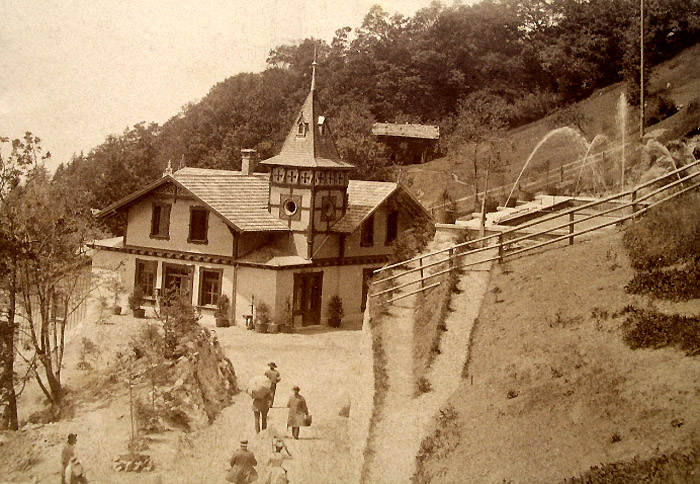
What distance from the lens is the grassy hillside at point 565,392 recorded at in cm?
924

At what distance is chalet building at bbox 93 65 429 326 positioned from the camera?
19.5 metres

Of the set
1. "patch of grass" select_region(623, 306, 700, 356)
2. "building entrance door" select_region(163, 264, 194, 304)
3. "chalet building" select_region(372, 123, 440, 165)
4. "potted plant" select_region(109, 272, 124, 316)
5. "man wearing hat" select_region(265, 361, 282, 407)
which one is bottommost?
"man wearing hat" select_region(265, 361, 282, 407)

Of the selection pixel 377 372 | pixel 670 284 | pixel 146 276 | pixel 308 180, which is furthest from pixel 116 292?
pixel 670 284

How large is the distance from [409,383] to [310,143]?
37.7ft

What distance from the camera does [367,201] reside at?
2422 cm

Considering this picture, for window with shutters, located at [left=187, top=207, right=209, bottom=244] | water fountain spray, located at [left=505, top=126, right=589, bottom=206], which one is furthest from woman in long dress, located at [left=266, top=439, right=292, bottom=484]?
water fountain spray, located at [left=505, top=126, right=589, bottom=206]

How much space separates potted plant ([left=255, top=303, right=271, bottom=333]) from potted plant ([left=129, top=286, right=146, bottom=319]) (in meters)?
3.07

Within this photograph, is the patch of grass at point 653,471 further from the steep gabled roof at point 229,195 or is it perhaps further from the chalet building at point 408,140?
the chalet building at point 408,140

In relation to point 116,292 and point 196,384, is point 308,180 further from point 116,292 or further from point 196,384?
point 196,384

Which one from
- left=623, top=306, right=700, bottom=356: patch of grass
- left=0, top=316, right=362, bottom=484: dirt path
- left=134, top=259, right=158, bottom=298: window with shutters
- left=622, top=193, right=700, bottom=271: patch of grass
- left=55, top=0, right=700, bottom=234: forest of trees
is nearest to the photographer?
left=623, top=306, right=700, bottom=356: patch of grass

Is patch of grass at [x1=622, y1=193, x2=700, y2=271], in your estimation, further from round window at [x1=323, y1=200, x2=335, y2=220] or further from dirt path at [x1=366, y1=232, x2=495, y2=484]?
round window at [x1=323, y1=200, x2=335, y2=220]

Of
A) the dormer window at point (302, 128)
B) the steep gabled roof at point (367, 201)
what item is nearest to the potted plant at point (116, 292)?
the steep gabled roof at point (367, 201)

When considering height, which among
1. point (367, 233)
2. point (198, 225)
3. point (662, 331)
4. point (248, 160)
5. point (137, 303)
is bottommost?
point (662, 331)

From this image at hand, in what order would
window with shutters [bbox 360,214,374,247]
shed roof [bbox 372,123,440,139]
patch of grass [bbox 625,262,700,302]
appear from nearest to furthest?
patch of grass [bbox 625,262,700,302], window with shutters [bbox 360,214,374,247], shed roof [bbox 372,123,440,139]
